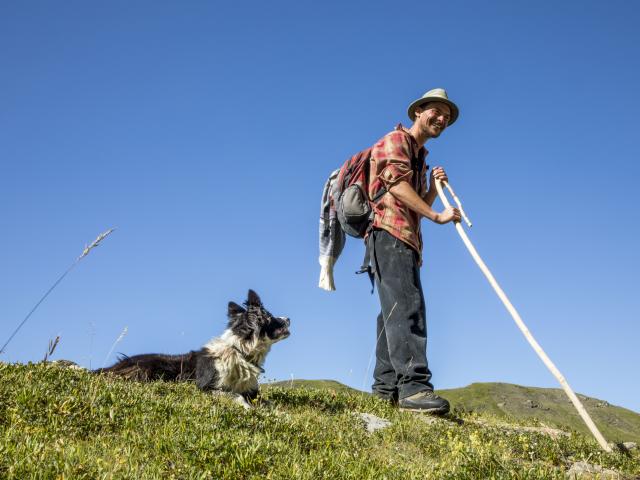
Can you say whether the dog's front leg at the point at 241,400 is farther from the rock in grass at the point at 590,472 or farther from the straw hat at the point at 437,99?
the straw hat at the point at 437,99

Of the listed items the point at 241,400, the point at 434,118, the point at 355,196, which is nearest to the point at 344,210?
the point at 355,196

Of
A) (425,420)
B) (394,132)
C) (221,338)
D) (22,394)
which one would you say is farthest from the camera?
(221,338)

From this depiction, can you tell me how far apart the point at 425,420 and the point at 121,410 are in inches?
162

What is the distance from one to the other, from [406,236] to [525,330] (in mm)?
2223

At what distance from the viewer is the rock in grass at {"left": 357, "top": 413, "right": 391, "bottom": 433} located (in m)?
7.22

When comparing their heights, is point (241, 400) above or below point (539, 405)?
below

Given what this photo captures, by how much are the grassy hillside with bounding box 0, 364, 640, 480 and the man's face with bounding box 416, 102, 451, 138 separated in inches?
170

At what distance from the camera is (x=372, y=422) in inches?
296

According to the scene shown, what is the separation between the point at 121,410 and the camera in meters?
5.88

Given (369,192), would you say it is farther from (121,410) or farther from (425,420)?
(121,410)

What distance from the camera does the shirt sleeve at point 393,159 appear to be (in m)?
8.34

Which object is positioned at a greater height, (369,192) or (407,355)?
(369,192)

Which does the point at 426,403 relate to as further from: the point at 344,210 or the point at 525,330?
the point at 344,210

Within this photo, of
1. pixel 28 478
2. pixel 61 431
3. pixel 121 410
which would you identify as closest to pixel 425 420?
pixel 121 410
